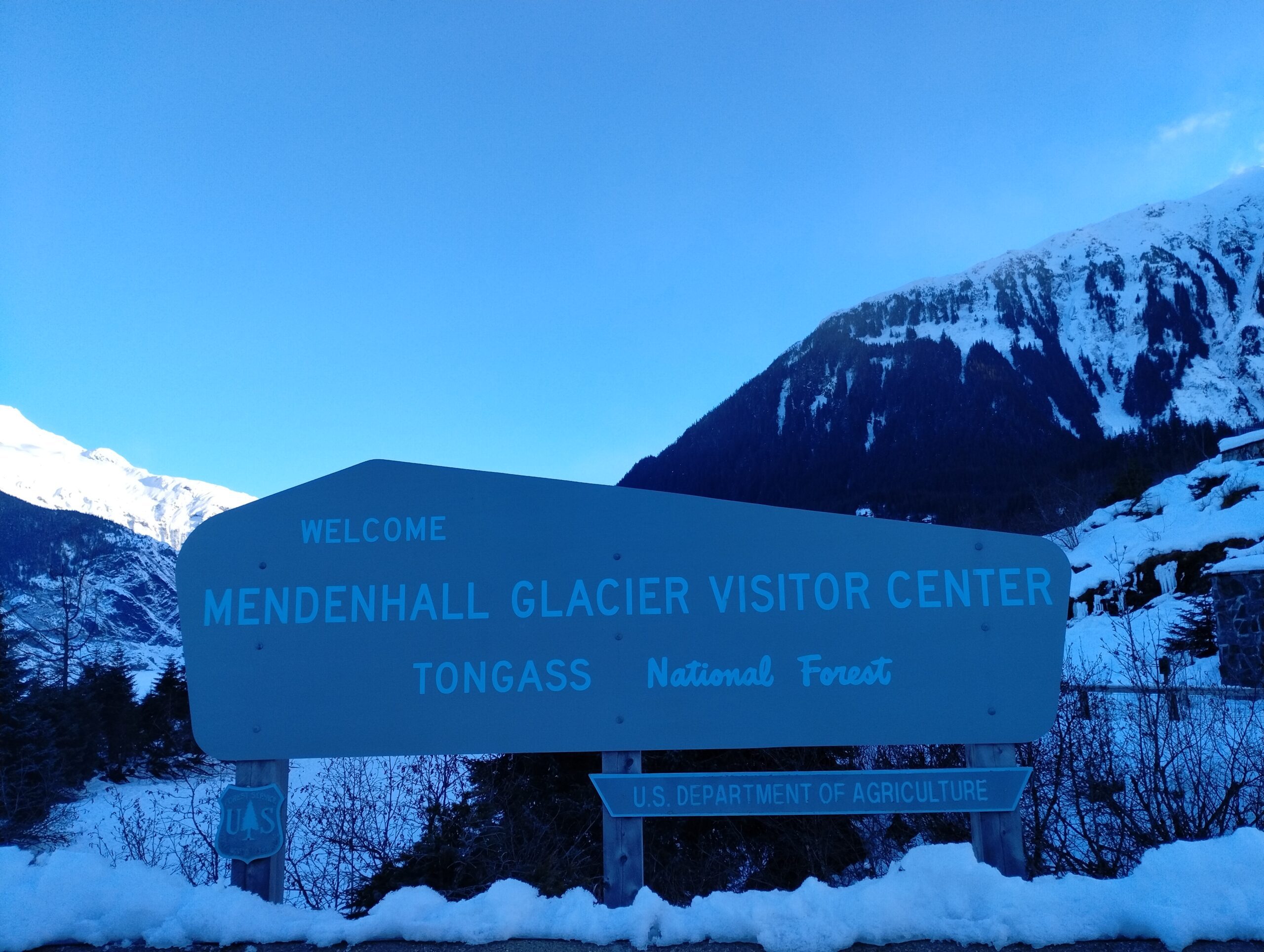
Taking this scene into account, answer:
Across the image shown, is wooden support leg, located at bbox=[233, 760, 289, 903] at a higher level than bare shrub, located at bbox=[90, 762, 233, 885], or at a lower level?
higher

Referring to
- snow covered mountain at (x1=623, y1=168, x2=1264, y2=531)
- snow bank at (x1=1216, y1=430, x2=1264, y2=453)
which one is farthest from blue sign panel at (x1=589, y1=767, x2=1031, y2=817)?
snow covered mountain at (x1=623, y1=168, x2=1264, y2=531)

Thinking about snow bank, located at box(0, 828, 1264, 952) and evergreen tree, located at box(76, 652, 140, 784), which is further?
evergreen tree, located at box(76, 652, 140, 784)

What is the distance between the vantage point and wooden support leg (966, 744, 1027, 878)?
3316 millimetres

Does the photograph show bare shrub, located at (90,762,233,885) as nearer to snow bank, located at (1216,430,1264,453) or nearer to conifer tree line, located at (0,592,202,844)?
conifer tree line, located at (0,592,202,844)

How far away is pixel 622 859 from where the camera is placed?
132 inches

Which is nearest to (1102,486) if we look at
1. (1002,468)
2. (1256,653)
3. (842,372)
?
(1002,468)

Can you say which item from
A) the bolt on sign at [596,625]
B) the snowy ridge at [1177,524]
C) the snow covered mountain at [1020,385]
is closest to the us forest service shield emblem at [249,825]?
the bolt on sign at [596,625]

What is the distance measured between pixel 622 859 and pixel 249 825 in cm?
153

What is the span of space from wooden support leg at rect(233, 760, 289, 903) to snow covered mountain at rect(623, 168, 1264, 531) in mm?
40782

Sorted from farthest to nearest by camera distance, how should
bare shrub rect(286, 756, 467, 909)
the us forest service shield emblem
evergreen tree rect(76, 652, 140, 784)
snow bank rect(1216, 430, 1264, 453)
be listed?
snow bank rect(1216, 430, 1264, 453)
evergreen tree rect(76, 652, 140, 784)
bare shrub rect(286, 756, 467, 909)
the us forest service shield emblem

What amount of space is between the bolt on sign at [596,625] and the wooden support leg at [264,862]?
80 mm

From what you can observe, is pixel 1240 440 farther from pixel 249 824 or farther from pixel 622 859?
pixel 249 824

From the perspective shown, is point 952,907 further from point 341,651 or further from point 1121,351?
point 1121,351

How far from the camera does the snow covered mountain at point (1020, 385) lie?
67.1 metres
